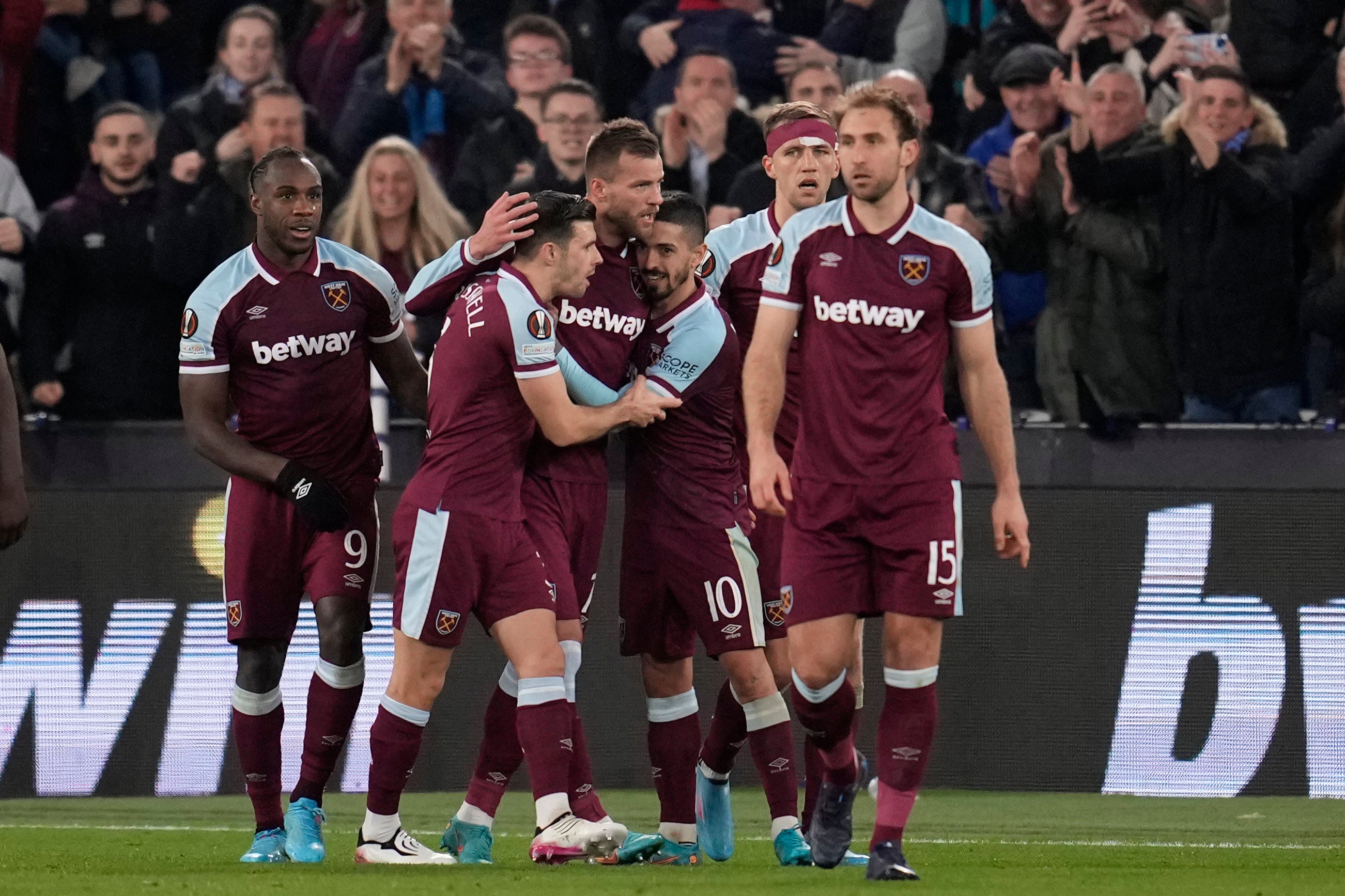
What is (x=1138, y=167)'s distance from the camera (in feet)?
34.0

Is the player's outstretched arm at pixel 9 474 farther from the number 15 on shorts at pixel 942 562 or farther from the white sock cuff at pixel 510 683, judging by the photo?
the number 15 on shorts at pixel 942 562

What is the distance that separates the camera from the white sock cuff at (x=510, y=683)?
275 inches

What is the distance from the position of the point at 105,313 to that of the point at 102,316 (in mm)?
20

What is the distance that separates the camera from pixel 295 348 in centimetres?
720

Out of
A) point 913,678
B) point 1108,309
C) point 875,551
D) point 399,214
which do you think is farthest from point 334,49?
point 913,678

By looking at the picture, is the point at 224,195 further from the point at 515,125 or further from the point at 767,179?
the point at 767,179

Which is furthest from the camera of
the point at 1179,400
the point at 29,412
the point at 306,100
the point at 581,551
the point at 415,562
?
the point at 306,100

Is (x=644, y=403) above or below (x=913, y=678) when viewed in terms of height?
above

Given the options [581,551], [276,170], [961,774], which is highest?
[276,170]

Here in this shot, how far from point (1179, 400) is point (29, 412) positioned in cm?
612

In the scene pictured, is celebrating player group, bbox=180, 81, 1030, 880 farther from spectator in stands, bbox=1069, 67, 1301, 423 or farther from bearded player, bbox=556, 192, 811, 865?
spectator in stands, bbox=1069, 67, 1301, 423

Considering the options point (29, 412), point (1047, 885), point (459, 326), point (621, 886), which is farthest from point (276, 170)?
point (29, 412)

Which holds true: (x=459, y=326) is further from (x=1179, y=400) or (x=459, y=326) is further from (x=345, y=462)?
(x=1179, y=400)

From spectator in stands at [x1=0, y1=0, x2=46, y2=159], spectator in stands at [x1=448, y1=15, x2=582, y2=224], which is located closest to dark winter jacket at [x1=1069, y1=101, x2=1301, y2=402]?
spectator in stands at [x1=448, y1=15, x2=582, y2=224]
